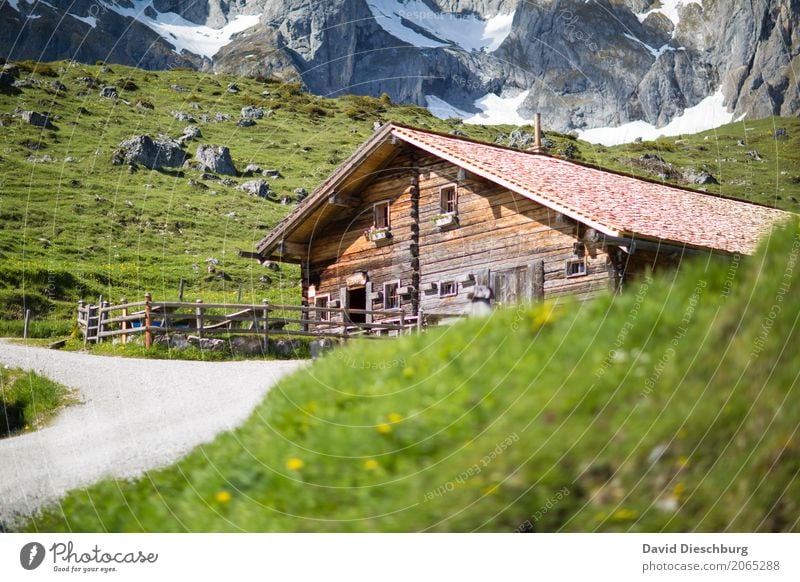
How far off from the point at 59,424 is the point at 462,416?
8448 mm

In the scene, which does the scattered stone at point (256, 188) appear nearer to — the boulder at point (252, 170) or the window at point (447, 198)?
the boulder at point (252, 170)

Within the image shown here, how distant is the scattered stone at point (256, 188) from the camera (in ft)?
209

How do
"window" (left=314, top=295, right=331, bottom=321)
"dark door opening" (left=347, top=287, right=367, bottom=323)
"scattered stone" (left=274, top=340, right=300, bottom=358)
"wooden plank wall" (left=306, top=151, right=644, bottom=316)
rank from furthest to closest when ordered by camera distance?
"window" (left=314, top=295, right=331, bottom=321)
"dark door opening" (left=347, top=287, right=367, bottom=323)
"scattered stone" (left=274, top=340, right=300, bottom=358)
"wooden plank wall" (left=306, top=151, right=644, bottom=316)

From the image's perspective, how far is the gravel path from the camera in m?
9.93

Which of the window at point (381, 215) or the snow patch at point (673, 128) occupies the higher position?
the snow patch at point (673, 128)

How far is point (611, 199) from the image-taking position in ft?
66.8

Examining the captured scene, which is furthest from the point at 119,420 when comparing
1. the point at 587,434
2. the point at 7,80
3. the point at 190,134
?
the point at 7,80

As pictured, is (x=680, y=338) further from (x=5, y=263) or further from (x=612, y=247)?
(x=5, y=263)

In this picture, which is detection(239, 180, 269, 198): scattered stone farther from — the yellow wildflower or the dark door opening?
the yellow wildflower

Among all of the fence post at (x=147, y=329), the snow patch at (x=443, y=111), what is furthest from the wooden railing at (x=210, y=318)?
the snow patch at (x=443, y=111)

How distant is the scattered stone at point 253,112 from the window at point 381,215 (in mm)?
56314

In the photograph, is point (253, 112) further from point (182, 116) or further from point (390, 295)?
point (390, 295)
